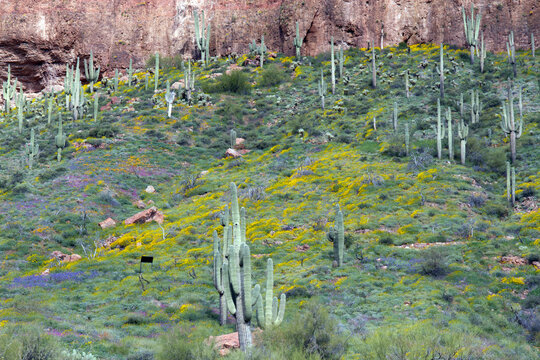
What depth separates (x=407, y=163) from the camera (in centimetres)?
2706

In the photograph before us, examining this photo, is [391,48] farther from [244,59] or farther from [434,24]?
[244,59]

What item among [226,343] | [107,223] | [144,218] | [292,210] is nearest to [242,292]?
[226,343]

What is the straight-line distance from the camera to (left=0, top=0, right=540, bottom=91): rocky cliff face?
1806 inches

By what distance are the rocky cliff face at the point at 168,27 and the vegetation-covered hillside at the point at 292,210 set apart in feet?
9.92

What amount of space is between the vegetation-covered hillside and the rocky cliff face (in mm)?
3022

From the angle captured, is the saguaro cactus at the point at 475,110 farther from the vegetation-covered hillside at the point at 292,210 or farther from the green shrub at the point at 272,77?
the green shrub at the point at 272,77

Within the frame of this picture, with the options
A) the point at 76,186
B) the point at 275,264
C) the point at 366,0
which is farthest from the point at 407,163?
the point at 366,0

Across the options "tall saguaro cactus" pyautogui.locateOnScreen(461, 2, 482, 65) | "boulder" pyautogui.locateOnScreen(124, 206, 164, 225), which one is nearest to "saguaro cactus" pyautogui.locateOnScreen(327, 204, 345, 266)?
"boulder" pyautogui.locateOnScreen(124, 206, 164, 225)

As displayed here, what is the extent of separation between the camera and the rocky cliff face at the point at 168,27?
45875 mm

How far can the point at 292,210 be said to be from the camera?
2350 cm

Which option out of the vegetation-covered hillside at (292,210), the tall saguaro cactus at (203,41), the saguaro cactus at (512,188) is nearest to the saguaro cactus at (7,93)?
the vegetation-covered hillside at (292,210)

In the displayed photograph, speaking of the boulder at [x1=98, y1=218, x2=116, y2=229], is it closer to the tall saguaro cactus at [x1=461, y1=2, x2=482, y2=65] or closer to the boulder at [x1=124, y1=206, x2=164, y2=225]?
the boulder at [x1=124, y1=206, x2=164, y2=225]

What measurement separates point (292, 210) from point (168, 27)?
3529cm

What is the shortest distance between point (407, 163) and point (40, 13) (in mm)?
41092
